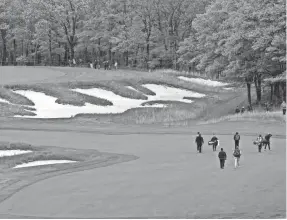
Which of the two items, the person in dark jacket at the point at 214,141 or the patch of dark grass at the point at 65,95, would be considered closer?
the person in dark jacket at the point at 214,141

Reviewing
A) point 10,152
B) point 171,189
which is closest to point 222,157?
point 171,189

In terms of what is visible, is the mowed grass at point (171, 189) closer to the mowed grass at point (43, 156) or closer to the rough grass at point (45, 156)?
the rough grass at point (45, 156)

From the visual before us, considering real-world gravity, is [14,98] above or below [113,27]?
below

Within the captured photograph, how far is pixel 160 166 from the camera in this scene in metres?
31.6

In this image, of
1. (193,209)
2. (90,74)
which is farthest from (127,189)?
(90,74)

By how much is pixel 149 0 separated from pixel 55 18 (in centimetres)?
1900

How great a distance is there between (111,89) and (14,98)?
1502cm

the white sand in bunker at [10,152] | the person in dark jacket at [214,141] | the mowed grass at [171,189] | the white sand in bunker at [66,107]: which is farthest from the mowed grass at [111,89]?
the mowed grass at [171,189]

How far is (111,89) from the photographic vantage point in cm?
7438

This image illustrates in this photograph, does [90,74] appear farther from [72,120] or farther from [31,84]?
[72,120]

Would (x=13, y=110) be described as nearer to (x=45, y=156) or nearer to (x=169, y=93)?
(x=45, y=156)

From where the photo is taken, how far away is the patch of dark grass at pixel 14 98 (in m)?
62.5

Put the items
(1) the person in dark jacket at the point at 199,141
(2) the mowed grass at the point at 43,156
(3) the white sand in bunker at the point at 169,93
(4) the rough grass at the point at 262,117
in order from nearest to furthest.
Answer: (2) the mowed grass at the point at 43,156 < (1) the person in dark jacket at the point at 199,141 < (4) the rough grass at the point at 262,117 < (3) the white sand in bunker at the point at 169,93

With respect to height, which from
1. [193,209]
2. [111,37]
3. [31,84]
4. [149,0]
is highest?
[149,0]
